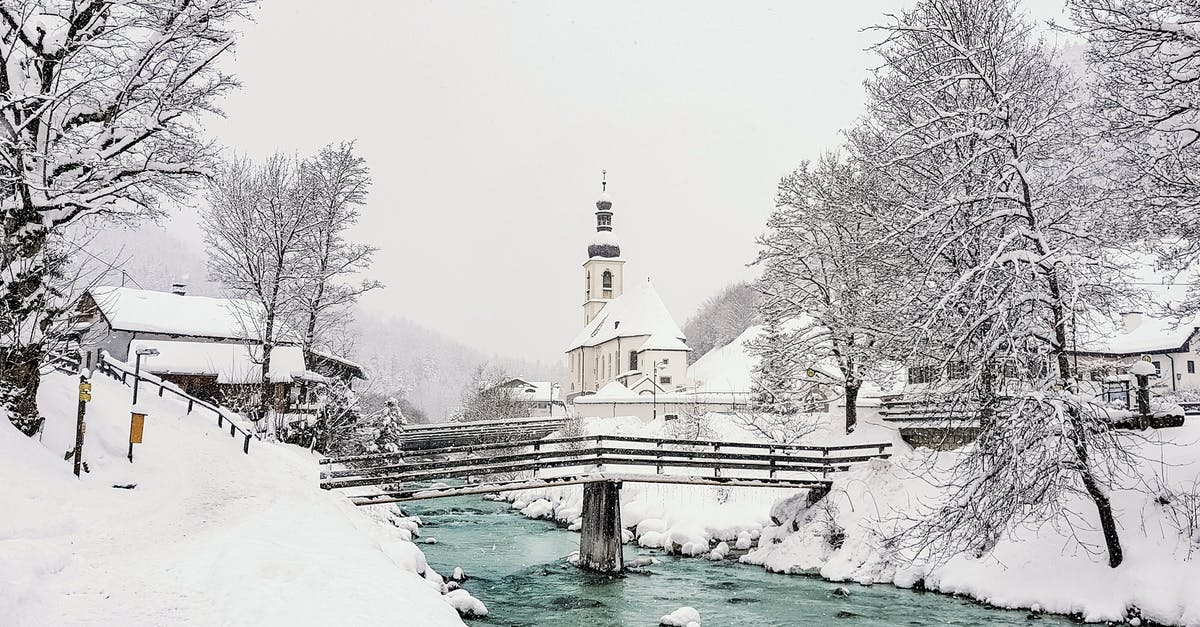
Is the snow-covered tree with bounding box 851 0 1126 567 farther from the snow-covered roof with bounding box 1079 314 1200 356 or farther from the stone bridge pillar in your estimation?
the snow-covered roof with bounding box 1079 314 1200 356

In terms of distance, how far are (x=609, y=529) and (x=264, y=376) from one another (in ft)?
46.6

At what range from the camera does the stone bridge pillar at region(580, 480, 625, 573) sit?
20141 millimetres

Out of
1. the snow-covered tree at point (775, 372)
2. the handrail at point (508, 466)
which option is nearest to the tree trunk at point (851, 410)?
the snow-covered tree at point (775, 372)

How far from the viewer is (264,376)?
1073 inches

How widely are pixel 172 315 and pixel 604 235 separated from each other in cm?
5456

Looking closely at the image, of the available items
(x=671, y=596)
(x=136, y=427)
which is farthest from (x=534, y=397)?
(x=136, y=427)

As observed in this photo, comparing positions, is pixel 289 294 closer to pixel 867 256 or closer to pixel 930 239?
pixel 867 256

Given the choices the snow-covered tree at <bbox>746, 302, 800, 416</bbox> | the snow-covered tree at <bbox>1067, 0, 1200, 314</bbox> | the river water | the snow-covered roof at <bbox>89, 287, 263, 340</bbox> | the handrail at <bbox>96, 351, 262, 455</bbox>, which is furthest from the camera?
the snow-covered roof at <bbox>89, 287, 263, 340</bbox>

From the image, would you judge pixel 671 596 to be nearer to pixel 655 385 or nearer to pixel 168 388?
pixel 168 388

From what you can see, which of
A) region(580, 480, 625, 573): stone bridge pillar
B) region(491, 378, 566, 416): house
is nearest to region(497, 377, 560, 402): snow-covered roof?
region(491, 378, 566, 416): house

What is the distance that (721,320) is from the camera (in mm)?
108562

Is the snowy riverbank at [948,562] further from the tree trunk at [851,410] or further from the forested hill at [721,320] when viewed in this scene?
the forested hill at [721,320]

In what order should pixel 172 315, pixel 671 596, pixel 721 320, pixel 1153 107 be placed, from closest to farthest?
pixel 1153 107
pixel 671 596
pixel 172 315
pixel 721 320

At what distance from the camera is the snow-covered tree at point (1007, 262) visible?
13.6 m
